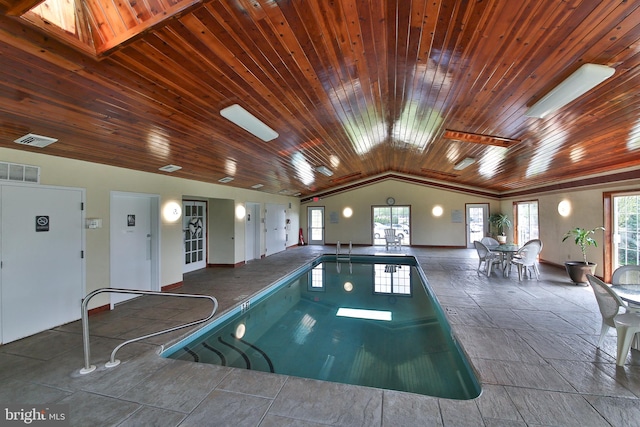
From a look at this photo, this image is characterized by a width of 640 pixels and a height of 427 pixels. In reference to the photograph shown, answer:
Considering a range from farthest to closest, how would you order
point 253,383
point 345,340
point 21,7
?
1. point 345,340
2. point 253,383
3. point 21,7

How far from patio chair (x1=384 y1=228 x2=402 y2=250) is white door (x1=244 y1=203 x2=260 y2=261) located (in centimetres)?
520

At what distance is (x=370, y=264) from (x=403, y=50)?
7572 millimetres

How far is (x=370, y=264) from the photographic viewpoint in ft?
30.7

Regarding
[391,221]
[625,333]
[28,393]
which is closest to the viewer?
[28,393]

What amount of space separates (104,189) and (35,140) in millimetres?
1368

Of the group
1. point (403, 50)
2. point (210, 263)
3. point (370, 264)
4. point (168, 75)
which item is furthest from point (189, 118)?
point (370, 264)

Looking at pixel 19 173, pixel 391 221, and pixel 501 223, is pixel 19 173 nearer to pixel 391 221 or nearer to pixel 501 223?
pixel 391 221

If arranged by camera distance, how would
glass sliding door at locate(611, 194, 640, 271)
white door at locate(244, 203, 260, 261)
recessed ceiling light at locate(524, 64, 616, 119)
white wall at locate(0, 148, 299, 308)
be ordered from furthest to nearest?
white door at locate(244, 203, 260, 261), glass sliding door at locate(611, 194, 640, 271), white wall at locate(0, 148, 299, 308), recessed ceiling light at locate(524, 64, 616, 119)

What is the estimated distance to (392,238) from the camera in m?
11.6

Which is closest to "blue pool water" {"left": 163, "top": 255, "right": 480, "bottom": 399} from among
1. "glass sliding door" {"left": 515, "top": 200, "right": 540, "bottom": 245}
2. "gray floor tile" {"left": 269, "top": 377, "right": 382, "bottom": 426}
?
"gray floor tile" {"left": 269, "top": 377, "right": 382, "bottom": 426}

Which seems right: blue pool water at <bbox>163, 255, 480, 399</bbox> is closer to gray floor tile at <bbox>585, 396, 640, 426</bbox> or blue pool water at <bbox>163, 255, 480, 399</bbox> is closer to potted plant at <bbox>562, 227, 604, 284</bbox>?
gray floor tile at <bbox>585, 396, 640, 426</bbox>

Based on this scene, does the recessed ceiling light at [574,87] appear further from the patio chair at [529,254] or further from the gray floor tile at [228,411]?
the patio chair at [529,254]

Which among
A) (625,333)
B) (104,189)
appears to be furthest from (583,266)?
(104,189)

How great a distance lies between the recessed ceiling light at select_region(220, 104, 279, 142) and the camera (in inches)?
119
